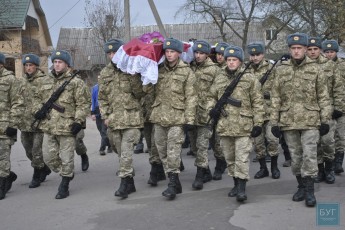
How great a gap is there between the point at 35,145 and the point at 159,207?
2.66 meters

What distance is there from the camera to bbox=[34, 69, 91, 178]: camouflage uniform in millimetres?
7055

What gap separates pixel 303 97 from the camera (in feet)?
20.7

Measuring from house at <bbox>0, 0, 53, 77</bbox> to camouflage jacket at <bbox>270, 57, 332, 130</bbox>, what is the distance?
19190 millimetres

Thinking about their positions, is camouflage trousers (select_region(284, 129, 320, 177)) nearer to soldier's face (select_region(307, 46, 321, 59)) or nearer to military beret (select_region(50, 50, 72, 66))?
soldier's face (select_region(307, 46, 321, 59))

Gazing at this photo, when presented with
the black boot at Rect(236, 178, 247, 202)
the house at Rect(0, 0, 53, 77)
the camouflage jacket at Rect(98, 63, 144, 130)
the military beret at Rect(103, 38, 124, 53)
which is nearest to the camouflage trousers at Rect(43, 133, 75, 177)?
the camouflage jacket at Rect(98, 63, 144, 130)

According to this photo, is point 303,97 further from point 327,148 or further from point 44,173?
point 44,173

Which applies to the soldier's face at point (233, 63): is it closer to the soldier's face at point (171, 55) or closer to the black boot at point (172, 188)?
the soldier's face at point (171, 55)

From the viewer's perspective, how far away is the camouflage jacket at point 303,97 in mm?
6238

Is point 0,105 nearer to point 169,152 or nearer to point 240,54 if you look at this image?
point 169,152

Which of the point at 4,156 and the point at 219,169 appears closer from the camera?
the point at 4,156

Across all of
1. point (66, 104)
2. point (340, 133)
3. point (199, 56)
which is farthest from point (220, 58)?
point (66, 104)

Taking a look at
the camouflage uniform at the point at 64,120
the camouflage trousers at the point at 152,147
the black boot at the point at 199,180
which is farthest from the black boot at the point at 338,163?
the camouflage uniform at the point at 64,120

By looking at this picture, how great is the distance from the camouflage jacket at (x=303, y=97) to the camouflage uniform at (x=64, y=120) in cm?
277

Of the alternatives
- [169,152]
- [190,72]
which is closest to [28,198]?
[169,152]
